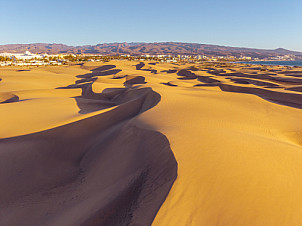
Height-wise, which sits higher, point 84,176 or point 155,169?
point 155,169

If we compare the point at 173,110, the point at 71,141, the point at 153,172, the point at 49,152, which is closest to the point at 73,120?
the point at 71,141

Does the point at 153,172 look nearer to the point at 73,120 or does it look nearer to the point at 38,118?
the point at 73,120

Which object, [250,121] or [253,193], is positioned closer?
[253,193]

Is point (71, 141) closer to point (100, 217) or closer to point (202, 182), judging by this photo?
point (100, 217)

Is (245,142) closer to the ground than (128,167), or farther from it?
farther from it

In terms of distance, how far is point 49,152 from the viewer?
7004mm

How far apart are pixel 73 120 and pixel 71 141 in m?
1.63

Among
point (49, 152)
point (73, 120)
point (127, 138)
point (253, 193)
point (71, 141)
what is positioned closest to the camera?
point (253, 193)

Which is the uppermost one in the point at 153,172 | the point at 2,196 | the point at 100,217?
the point at 153,172

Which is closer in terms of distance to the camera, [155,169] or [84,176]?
[155,169]

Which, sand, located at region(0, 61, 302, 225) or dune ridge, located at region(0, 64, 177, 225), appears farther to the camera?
dune ridge, located at region(0, 64, 177, 225)

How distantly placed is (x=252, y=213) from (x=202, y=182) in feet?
2.97

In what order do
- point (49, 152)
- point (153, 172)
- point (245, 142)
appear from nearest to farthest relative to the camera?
point (153, 172)
point (245, 142)
point (49, 152)

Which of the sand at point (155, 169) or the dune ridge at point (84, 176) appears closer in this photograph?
the sand at point (155, 169)
